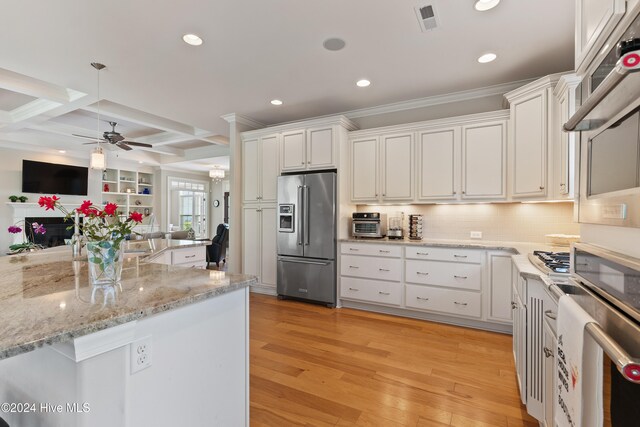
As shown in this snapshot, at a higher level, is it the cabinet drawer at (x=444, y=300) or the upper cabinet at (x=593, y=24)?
the upper cabinet at (x=593, y=24)

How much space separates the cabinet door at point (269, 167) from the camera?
443cm

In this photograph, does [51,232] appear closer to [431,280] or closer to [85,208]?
[85,208]

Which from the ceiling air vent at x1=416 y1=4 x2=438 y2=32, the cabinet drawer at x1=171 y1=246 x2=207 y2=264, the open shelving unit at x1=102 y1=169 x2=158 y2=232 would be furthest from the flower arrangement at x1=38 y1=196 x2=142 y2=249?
the open shelving unit at x1=102 y1=169 x2=158 y2=232

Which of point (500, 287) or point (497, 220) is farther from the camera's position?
point (497, 220)

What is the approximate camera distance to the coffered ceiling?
7.43 ft

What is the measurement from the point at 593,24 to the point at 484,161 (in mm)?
2498

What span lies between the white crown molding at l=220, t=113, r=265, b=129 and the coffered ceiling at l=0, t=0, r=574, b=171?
221mm

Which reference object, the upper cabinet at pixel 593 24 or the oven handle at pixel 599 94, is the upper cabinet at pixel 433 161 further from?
the oven handle at pixel 599 94

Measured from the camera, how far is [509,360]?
2.54 metres

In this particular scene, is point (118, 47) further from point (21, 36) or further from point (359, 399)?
point (359, 399)

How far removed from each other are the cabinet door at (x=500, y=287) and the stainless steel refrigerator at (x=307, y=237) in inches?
68.9

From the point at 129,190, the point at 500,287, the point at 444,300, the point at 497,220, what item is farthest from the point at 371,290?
the point at 129,190

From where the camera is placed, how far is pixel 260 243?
14.9 ft

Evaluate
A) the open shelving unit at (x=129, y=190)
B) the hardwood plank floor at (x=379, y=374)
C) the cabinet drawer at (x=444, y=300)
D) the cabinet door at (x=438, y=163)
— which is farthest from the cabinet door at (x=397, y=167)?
the open shelving unit at (x=129, y=190)
